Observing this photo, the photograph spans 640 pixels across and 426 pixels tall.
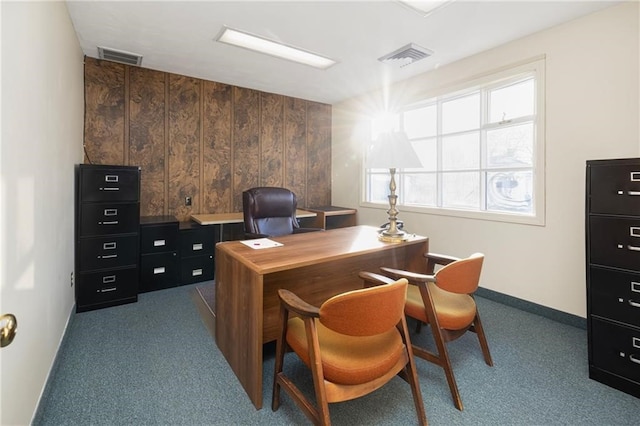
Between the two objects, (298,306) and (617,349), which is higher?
(298,306)

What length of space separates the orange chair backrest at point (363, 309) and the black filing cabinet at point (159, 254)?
276cm

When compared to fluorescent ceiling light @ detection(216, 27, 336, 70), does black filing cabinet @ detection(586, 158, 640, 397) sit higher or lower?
lower

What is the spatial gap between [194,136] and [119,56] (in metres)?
1.15

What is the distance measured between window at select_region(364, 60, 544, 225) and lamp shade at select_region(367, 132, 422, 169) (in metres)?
1.45

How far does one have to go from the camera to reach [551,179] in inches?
110

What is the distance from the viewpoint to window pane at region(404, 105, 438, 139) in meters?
3.91

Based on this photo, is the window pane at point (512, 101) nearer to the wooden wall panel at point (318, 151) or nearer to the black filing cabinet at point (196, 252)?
the wooden wall panel at point (318, 151)

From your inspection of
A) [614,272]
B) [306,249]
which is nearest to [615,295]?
[614,272]

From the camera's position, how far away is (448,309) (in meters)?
1.89

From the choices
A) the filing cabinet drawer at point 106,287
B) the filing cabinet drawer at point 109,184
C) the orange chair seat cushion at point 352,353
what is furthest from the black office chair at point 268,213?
the orange chair seat cushion at point 352,353

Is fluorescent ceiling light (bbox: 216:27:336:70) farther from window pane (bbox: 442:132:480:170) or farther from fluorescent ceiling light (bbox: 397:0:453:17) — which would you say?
window pane (bbox: 442:132:480:170)

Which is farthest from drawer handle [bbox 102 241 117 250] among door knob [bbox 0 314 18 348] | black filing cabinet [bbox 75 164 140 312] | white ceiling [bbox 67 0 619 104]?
door knob [bbox 0 314 18 348]

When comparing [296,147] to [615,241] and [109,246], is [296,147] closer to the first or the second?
[109,246]

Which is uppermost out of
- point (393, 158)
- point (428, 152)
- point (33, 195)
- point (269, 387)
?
point (428, 152)
